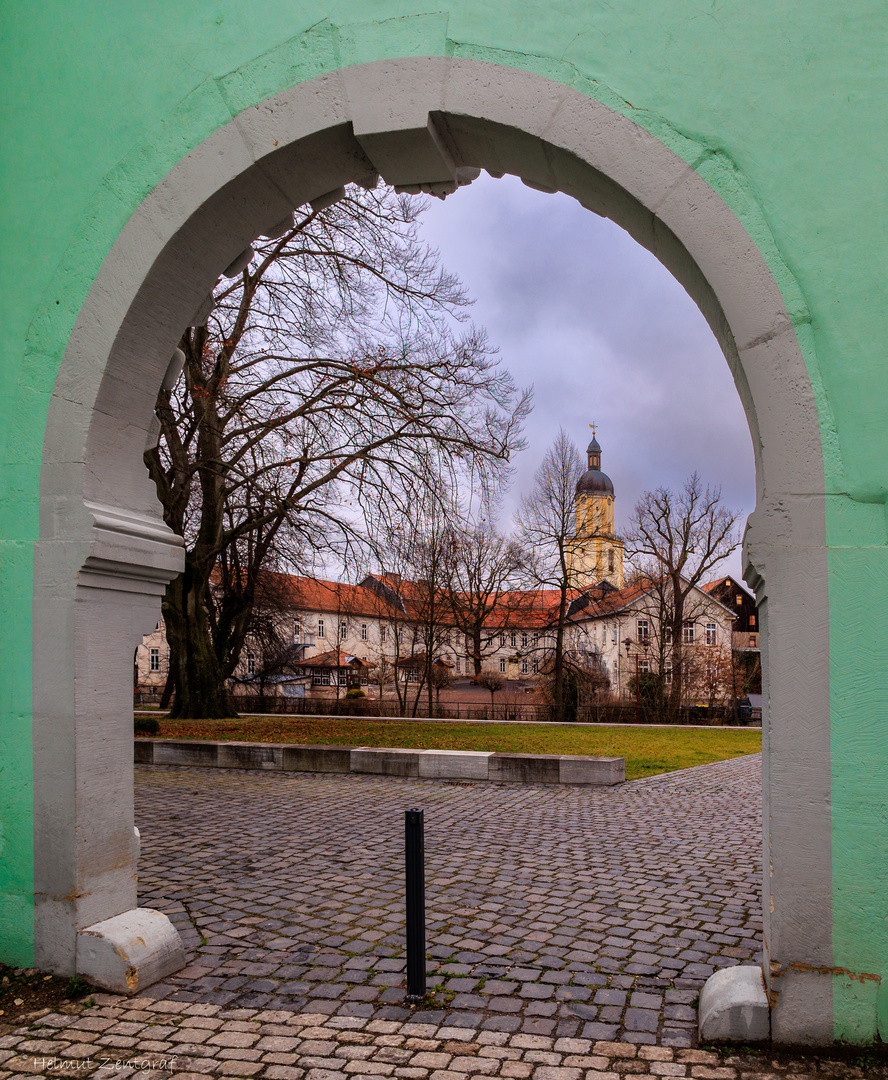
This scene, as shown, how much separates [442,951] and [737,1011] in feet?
6.00

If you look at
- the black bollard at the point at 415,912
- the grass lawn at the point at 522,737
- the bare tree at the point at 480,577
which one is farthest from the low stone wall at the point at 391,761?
the bare tree at the point at 480,577

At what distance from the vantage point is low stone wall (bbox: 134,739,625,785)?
11.0 metres

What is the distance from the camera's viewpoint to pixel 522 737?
16.3m

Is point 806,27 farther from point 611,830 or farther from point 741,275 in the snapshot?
point 611,830

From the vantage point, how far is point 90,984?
13.4 ft

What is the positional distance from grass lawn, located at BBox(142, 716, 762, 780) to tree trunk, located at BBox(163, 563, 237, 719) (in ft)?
2.46

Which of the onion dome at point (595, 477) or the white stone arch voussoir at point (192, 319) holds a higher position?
the onion dome at point (595, 477)

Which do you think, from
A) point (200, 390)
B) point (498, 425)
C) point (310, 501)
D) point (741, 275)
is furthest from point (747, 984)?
point (310, 501)

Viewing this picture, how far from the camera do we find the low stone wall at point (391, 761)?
36.1 ft

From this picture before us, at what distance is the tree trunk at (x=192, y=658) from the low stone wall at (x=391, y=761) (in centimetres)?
604

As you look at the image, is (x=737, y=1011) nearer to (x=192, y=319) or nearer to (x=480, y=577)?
(x=192, y=319)

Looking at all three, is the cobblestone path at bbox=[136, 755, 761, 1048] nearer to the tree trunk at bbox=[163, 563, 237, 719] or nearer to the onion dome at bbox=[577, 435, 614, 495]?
the tree trunk at bbox=[163, 563, 237, 719]

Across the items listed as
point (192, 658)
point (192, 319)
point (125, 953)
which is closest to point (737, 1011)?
point (125, 953)

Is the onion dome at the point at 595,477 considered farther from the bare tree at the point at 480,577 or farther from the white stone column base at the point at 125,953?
the white stone column base at the point at 125,953
